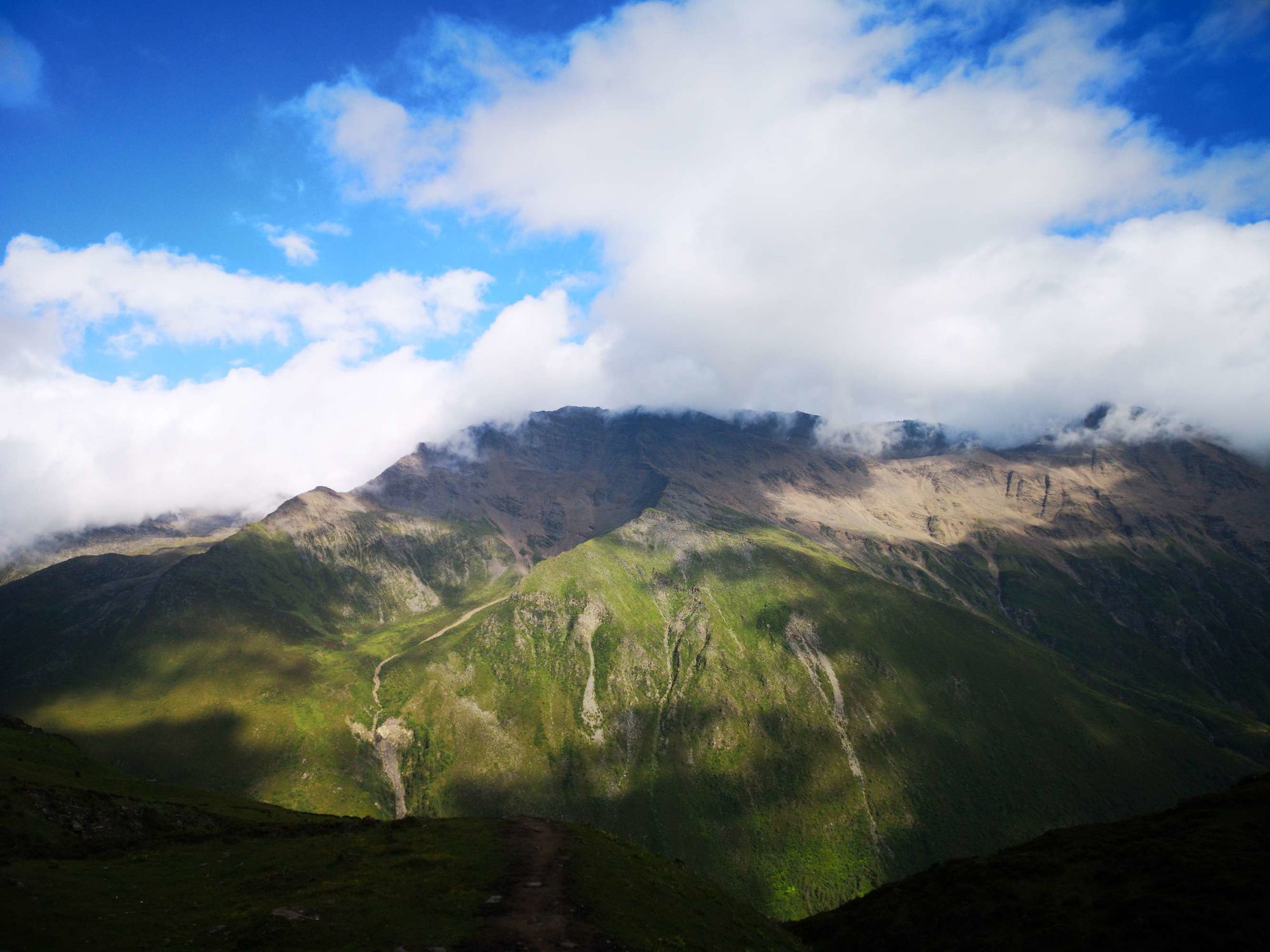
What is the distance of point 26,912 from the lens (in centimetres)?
3128

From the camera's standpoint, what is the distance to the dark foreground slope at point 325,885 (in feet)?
109

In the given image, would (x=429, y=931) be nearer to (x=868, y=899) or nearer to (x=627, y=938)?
(x=627, y=938)

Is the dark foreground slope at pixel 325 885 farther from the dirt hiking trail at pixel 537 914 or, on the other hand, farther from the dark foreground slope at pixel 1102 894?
the dark foreground slope at pixel 1102 894

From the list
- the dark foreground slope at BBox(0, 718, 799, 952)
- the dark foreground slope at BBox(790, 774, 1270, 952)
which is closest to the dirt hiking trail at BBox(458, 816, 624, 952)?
the dark foreground slope at BBox(0, 718, 799, 952)

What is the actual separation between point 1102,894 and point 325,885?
52.7 metres

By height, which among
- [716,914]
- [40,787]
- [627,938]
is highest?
[40,787]

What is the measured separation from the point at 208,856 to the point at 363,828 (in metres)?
13.6

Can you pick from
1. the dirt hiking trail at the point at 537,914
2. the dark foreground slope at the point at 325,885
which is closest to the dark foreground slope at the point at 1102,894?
the dark foreground slope at the point at 325,885

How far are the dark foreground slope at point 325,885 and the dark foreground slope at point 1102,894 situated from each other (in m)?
10.7

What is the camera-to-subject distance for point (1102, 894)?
140 ft

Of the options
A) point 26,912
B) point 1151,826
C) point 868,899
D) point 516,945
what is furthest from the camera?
point 868,899

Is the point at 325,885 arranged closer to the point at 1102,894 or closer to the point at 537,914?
the point at 537,914

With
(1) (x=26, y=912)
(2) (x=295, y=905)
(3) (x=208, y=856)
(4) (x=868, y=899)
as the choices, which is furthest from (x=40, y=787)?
(4) (x=868, y=899)

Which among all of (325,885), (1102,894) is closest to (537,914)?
(325,885)
